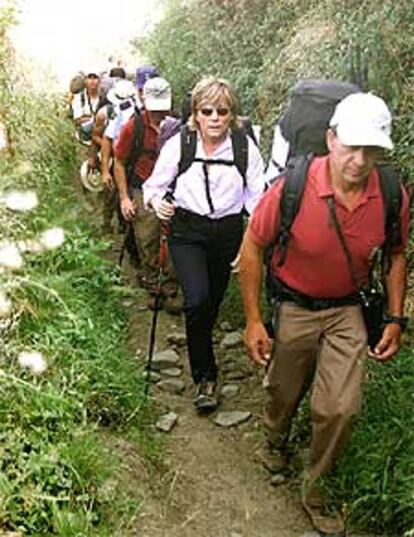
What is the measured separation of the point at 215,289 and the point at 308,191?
5.91 feet

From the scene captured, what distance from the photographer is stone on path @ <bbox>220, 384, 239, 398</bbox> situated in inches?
224

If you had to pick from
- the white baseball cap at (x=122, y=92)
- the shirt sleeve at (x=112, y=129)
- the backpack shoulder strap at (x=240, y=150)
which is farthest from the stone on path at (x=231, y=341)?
the white baseball cap at (x=122, y=92)

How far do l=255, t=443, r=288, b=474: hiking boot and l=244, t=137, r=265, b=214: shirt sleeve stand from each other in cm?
151

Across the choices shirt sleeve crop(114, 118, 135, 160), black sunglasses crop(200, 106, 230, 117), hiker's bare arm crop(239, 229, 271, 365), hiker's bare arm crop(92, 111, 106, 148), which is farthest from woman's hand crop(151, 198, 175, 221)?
hiker's bare arm crop(92, 111, 106, 148)

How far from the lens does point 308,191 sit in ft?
12.3

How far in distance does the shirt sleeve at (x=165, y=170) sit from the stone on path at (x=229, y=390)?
1.51m

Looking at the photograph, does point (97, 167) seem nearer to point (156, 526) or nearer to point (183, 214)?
point (183, 214)

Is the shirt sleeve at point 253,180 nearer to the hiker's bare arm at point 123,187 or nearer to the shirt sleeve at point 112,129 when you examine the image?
the hiker's bare arm at point 123,187

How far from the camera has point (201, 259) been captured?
5.21 metres

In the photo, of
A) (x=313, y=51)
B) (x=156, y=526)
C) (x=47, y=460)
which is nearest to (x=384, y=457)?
(x=156, y=526)

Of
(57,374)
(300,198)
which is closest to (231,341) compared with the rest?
(57,374)

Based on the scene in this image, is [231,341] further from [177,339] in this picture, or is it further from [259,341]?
[259,341]

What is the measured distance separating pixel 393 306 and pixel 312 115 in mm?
1137

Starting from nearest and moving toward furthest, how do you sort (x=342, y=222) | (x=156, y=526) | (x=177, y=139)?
(x=342, y=222) < (x=156, y=526) < (x=177, y=139)
